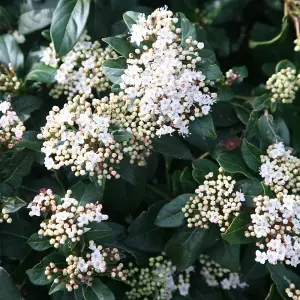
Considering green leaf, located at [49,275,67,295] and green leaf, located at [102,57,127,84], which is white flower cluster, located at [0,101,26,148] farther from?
green leaf, located at [49,275,67,295]

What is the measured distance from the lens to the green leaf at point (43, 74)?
227cm

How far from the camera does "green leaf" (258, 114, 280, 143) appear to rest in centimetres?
229

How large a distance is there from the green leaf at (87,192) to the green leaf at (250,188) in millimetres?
558

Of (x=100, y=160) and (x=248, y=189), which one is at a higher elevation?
(x=100, y=160)

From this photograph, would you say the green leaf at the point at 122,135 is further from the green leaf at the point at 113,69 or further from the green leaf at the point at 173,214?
the green leaf at the point at 173,214

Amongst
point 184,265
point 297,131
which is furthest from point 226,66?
point 184,265

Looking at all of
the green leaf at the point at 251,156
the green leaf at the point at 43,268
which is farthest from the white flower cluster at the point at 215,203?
the green leaf at the point at 43,268

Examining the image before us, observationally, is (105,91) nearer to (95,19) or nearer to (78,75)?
(78,75)

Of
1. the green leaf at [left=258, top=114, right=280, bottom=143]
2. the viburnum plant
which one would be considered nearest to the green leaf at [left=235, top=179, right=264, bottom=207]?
the viburnum plant

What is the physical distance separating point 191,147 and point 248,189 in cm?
49

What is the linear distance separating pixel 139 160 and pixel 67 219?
0.35 metres

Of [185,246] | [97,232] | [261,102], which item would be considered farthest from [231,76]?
[97,232]

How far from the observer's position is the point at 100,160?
1880mm

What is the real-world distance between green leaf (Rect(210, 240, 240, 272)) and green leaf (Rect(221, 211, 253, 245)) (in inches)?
7.5
